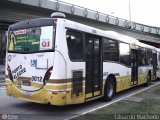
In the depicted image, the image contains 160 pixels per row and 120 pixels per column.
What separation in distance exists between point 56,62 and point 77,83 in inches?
47.5

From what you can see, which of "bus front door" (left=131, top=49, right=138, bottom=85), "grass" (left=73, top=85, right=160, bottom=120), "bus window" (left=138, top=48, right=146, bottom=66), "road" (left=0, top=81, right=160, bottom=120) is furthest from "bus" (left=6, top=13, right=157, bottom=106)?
"bus window" (left=138, top=48, right=146, bottom=66)

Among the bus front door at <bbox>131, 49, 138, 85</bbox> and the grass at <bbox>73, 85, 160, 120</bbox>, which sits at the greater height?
the bus front door at <bbox>131, 49, 138, 85</bbox>

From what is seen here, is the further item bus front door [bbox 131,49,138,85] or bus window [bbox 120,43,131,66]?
bus front door [bbox 131,49,138,85]

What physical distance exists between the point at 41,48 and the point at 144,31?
165ft

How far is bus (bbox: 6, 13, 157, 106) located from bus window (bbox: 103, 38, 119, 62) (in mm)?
40

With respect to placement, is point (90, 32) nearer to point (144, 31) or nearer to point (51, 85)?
point (51, 85)

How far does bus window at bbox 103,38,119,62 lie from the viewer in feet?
40.5

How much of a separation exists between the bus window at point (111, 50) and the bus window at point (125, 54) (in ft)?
2.17

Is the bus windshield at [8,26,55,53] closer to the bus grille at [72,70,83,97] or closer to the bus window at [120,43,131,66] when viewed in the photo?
the bus grille at [72,70,83,97]

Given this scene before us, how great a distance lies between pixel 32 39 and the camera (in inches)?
389

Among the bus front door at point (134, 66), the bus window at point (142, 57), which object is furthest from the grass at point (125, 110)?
the bus window at point (142, 57)

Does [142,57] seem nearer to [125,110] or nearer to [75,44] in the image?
[125,110]

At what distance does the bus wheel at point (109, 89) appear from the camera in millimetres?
12367

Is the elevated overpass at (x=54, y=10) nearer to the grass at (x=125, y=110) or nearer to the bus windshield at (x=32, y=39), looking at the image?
the bus windshield at (x=32, y=39)
